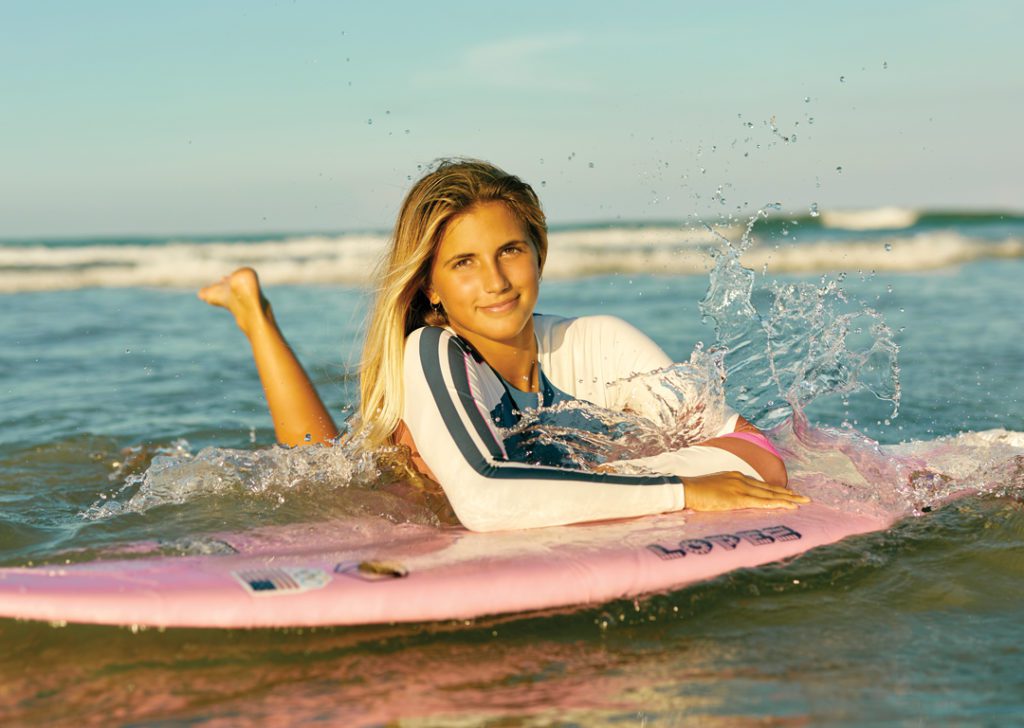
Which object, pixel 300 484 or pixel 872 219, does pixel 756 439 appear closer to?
pixel 300 484

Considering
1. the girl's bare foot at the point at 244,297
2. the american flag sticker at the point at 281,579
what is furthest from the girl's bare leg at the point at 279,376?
the american flag sticker at the point at 281,579

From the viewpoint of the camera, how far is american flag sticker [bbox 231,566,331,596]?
9.91 feet

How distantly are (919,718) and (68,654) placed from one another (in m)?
2.30

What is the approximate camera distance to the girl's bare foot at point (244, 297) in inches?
211

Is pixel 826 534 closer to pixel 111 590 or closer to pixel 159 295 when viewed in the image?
pixel 111 590

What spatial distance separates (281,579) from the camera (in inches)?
121

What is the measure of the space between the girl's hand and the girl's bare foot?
101 inches

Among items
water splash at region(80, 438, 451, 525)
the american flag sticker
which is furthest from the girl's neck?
the american flag sticker

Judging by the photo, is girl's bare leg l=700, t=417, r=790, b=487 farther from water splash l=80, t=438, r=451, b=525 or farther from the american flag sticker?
the american flag sticker

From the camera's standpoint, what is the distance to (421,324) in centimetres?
433

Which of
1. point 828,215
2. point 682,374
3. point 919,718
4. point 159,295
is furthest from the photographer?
point 828,215

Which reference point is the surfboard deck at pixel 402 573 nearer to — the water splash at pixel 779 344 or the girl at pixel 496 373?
the girl at pixel 496 373

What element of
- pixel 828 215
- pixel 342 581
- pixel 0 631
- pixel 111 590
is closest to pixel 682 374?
pixel 342 581

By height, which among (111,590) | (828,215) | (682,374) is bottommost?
(111,590)
